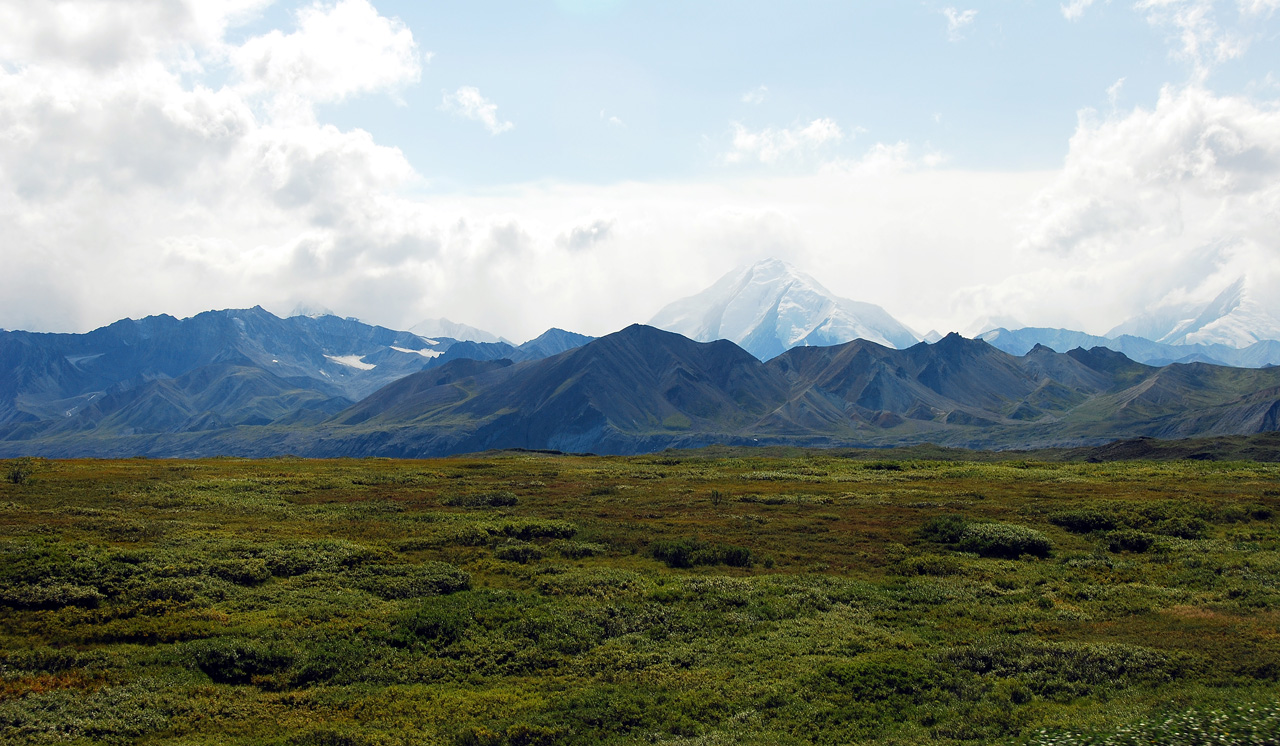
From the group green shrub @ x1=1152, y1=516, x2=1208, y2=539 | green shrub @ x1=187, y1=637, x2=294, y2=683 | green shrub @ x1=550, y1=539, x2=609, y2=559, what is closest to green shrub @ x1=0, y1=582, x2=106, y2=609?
green shrub @ x1=187, y1=637, x2=294, y2=683

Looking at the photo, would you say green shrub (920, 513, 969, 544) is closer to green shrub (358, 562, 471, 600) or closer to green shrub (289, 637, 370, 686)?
green shrub (358, 562, 471, 600)

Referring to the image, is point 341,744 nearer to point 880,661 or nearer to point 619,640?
point 619,640

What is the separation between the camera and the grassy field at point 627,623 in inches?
1028

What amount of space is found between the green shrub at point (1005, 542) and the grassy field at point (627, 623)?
207 millimetres

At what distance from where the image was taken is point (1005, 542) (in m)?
54.2

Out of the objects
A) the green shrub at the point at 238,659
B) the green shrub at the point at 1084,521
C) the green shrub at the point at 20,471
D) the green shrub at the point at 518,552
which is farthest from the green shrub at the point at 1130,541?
the green shrub at the point at 20,471

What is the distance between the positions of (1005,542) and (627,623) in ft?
106

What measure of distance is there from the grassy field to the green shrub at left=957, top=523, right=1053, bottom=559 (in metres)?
0.21

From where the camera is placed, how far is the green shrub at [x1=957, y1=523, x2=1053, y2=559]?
53.6 metres

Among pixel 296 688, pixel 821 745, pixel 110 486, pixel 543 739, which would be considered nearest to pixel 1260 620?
pixel 821 745

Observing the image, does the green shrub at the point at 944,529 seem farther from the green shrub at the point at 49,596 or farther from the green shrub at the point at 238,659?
the green shrub at the point at 49,596

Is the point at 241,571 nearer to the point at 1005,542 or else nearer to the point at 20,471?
the point at 1005,542

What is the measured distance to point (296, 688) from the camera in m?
29.3

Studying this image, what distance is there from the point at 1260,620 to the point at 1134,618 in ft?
16.7
